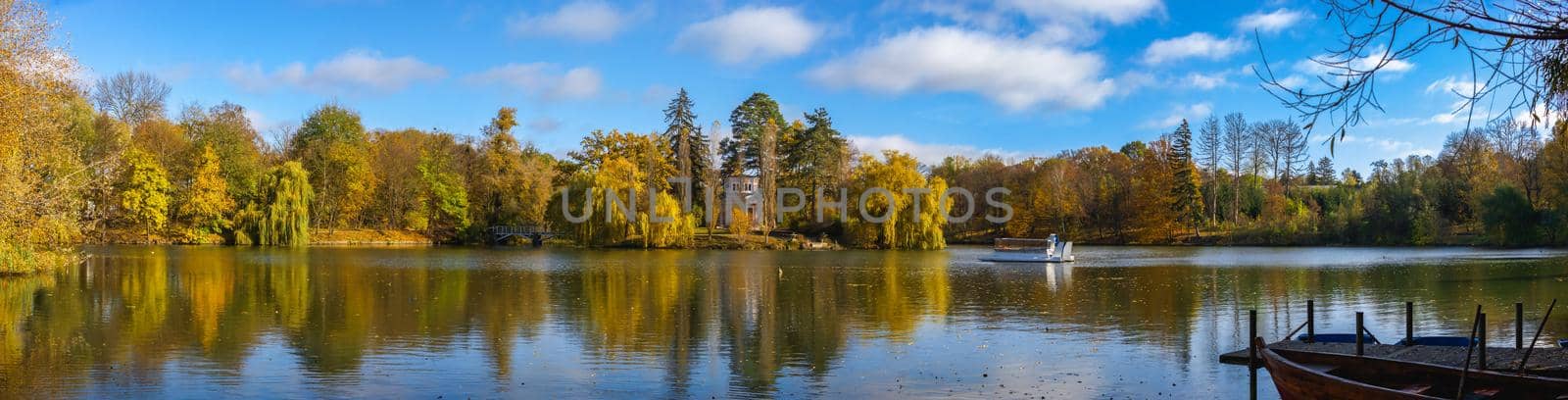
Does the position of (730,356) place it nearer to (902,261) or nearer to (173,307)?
(173,307)

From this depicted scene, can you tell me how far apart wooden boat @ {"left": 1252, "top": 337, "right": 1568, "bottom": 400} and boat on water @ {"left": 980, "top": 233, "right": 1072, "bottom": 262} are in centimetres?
3549

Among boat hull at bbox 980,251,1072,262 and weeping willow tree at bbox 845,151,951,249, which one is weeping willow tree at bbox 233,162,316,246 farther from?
boat hull at bbox 980,251,1072,262

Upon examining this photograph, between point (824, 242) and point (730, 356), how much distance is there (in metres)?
50.5

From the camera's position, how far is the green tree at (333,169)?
6900cm

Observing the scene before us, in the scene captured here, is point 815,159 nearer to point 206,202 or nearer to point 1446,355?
point 206,202

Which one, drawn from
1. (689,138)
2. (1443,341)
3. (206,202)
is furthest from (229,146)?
(1443,341)

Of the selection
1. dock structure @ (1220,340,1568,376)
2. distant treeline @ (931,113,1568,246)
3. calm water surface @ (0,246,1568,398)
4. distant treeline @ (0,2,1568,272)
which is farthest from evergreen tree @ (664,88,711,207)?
dock structure @ (1220,340,1568,376)

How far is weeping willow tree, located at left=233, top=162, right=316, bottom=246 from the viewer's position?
60.5 m

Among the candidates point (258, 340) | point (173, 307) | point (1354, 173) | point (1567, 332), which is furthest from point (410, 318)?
point (1354, 173)

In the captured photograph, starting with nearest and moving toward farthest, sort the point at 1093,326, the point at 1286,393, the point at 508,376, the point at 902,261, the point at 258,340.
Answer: the point at 1286,393, the point at 508,376, the point at 258,340, the point at 1093,326, the point at 902,261

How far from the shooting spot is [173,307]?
2031 cm

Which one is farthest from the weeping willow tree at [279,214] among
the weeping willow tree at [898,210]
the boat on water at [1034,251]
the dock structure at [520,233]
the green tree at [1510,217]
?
the green tree at [1510,217]

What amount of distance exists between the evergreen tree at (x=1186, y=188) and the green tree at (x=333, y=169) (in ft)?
187

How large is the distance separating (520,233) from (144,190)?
73.5 ft
